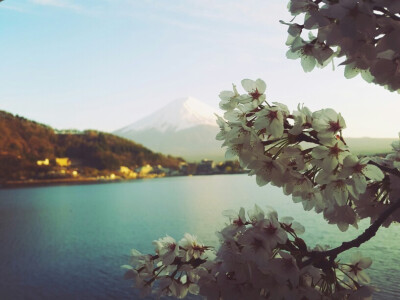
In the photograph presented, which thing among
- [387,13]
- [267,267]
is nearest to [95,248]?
[267,267]

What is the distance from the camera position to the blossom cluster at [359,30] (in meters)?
0.77

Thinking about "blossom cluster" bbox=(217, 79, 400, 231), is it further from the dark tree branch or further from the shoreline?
the shoreline

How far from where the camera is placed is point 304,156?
104 cm

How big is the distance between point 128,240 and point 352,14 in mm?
23927

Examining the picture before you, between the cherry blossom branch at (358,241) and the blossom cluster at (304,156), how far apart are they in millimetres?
77

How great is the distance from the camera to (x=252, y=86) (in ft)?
3.53

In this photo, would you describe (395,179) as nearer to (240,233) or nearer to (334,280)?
(334,280)

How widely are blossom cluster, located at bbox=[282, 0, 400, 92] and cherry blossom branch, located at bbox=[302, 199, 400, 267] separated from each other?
28 centimetres

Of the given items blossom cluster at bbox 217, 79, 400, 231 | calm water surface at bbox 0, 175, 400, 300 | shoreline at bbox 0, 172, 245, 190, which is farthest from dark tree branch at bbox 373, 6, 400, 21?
shoreline at bbox 0, 172, 245, 190

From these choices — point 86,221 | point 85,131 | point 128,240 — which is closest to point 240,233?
point 128,240

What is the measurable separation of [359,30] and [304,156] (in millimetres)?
347

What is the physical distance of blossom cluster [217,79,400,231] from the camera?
928 mm

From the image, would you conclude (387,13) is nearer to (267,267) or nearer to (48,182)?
(267,267)

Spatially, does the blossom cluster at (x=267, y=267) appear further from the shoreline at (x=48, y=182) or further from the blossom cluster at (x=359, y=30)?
the shoreline at (x=48, y=182)
